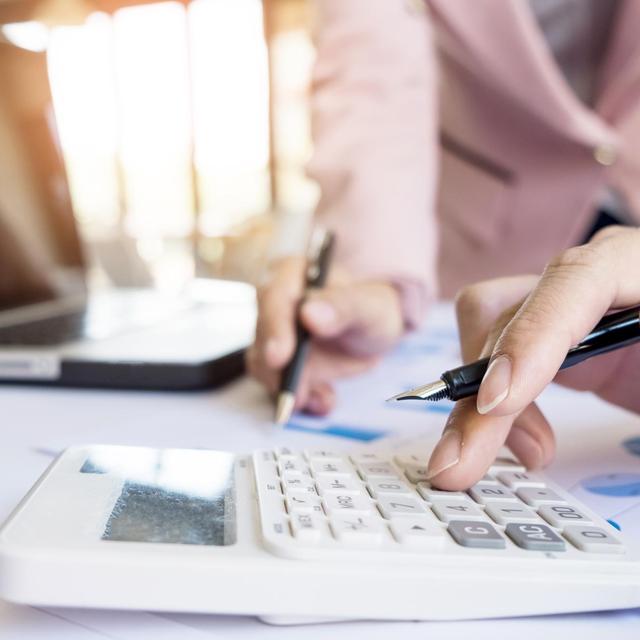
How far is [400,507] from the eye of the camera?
0.25 meters

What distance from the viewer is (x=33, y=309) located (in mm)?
734

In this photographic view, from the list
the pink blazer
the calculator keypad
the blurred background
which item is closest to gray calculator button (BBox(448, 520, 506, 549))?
the calculator keypad

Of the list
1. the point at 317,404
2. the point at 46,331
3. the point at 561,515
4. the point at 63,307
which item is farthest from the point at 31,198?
the point at 561,515

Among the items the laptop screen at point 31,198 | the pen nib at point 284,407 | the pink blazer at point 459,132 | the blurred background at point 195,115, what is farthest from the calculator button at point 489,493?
the blurred background at point 195,115

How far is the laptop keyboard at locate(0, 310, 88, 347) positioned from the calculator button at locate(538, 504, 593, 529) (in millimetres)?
404

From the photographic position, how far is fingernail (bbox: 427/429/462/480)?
0.28 meters

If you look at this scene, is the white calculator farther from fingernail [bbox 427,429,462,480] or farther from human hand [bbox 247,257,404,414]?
human hand [bbox 247,257,404,414]

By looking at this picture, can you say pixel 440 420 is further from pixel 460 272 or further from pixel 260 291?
pixel 460 272

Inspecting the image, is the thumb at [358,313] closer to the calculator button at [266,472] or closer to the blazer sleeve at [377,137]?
the blazer sleeve at [377,137]

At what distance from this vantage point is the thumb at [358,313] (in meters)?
0.51

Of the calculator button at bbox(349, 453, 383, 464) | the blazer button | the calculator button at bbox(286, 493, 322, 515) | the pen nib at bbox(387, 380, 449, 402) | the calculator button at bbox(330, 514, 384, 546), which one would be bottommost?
the calculator button at bbox(349, 453, 383, 464)

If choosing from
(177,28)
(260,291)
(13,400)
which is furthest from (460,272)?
(177,28)

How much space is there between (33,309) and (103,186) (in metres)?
5.55

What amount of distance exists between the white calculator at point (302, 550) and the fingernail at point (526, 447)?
0.06 meters
